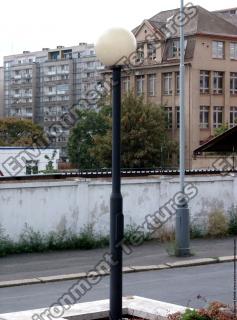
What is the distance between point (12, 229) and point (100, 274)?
3335mm

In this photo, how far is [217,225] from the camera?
820 inches

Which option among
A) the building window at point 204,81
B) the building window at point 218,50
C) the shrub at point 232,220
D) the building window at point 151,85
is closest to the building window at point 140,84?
the building window at point 151,85

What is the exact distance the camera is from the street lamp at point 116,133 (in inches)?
282

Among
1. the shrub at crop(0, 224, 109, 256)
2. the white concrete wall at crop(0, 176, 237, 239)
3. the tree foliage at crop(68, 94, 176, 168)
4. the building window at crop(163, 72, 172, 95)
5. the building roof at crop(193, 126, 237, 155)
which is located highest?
the building window at crop(163, 72, 172, 95)

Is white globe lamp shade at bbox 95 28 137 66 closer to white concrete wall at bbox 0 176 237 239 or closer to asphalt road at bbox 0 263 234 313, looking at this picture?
asphalt road at bbox 0 263 234 313

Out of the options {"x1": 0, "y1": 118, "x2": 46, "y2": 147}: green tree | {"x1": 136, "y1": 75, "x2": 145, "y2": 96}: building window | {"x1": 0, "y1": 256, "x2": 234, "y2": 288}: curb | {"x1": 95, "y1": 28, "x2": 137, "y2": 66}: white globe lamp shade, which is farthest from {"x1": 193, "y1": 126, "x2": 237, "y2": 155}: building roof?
{"x1": 0, "y1": 118, "x2": 46, "y2": 147}: green tree

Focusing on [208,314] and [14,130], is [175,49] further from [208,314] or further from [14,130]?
[208,314]

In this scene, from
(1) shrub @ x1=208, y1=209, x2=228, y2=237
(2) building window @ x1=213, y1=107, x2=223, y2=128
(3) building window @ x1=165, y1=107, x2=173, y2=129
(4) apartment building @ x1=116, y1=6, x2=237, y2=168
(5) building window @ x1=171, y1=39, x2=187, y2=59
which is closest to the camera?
(1) shrub @ x1=208, y1=209, x2=228, y2=237

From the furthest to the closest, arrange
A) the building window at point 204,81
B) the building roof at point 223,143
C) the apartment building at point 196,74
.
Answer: the building window at point 204,81 → the apartment building at point 196,74 → the building roof at point 223,143

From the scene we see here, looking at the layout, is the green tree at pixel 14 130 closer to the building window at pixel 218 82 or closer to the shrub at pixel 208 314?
the building window at pixel 218 82

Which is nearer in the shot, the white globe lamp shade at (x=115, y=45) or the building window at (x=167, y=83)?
the white globe lamp shade at (x=115, y=45)

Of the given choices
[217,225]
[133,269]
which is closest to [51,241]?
[133,269]

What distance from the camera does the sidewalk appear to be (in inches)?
595

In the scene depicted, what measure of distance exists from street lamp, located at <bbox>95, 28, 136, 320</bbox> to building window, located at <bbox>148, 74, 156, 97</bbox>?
235ft
